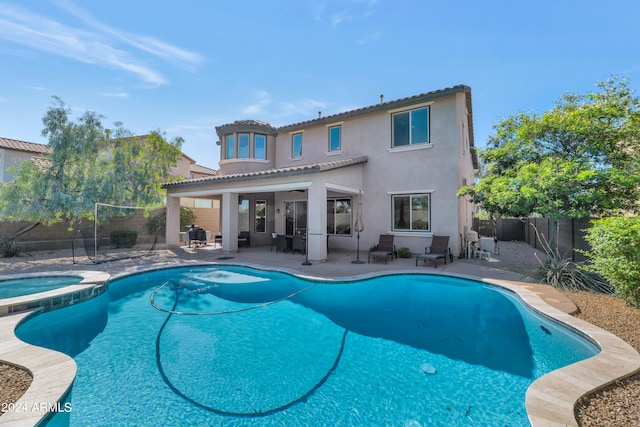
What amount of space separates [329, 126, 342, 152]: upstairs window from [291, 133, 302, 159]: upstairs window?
7.38ft

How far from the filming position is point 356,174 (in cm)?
1490

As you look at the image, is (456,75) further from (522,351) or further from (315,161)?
(522,351)

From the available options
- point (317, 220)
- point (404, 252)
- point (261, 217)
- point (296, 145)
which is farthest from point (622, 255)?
point (261, 217)

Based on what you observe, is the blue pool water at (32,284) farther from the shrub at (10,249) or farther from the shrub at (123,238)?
the shrub at (123,238)

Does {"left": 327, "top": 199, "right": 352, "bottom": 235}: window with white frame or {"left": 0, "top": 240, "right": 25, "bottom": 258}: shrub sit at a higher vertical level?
{"left": 327, "top": 199, "right": 352, "bottom": 235}: window with white frame

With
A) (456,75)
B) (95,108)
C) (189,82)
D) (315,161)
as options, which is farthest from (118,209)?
(456,75)

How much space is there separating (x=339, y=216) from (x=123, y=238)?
12959 millimetres

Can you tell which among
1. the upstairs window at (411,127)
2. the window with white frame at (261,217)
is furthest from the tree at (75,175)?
the upstairs window at (411,127)

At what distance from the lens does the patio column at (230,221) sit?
1566 cm

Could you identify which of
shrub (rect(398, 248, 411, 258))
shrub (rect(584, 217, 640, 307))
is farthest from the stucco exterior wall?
shrub (rect(584, 217, 640, 307))

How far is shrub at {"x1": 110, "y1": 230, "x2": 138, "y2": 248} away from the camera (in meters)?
16.6

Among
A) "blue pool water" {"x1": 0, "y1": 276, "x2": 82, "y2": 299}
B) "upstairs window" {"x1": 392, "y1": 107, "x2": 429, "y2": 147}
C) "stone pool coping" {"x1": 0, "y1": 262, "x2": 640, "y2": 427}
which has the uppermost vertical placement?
"upstairs window" {"x1": 392, "y1": 107, "x2": 429, "y2": 147}

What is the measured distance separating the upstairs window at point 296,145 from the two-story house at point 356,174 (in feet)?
0.25

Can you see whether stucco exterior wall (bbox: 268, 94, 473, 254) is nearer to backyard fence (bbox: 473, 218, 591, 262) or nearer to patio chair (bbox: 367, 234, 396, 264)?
patio chair (bbox: 367, 234, 396, 264)
